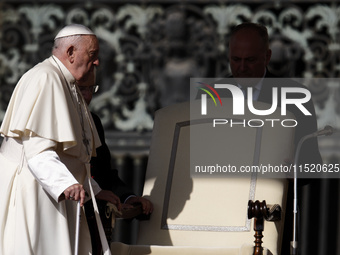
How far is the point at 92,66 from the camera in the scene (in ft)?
19.8

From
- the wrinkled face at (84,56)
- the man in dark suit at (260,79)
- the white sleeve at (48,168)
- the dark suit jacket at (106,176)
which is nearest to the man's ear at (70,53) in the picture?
the wrinkled face at (84,56)

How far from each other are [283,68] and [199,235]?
289 cm

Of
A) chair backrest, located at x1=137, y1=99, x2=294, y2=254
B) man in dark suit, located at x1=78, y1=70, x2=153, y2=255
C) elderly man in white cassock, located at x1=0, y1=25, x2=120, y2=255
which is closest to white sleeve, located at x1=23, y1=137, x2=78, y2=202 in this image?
elderly man in white cassock, located at x1=0, y1=25, x2=120, y2=255

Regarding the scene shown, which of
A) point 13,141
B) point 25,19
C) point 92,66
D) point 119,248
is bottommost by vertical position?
point 119,248

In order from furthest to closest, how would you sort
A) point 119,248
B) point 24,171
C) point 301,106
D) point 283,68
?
point 283,68 → point 301,106 → point 119,248 → point 24,171

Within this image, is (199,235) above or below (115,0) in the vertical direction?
below

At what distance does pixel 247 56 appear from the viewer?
7031 millimetres

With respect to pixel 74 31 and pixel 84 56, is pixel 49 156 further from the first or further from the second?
pixel 74 31

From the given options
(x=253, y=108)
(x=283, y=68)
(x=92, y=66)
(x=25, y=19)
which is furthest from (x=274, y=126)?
(x=25, y=19)

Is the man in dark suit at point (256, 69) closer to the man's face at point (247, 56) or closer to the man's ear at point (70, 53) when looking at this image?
the man's face at point (247, 56)

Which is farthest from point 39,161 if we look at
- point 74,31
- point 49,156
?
point 74,31

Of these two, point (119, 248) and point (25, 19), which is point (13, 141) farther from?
point (25, 19)

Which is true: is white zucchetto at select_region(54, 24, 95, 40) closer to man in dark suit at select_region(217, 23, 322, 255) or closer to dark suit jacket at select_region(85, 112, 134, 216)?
dark suit jacket at select_region(85, 112, 134, 216)

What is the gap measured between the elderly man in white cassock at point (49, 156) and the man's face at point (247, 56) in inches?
49.3
